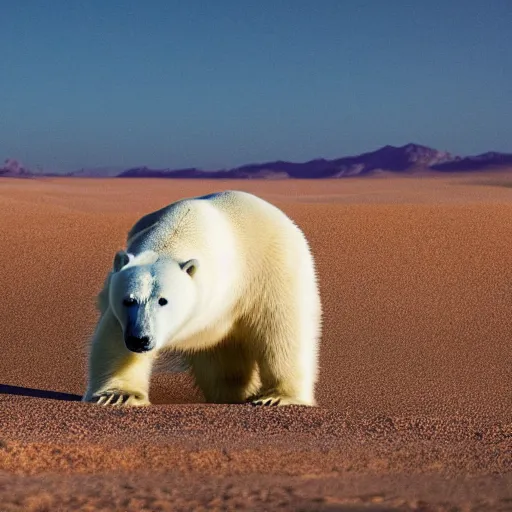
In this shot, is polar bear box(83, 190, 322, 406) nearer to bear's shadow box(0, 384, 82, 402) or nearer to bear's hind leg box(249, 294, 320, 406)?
bear's hind leg box(249, 294, 320, 406)

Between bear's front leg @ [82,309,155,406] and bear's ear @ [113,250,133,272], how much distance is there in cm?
43

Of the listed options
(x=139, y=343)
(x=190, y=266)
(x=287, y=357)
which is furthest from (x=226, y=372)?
(x=139, y=343)

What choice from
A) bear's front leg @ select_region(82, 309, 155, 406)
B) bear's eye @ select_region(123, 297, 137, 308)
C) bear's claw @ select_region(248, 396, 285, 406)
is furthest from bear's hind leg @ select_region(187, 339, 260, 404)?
bear's eye @ select_region(123, 297, 137, 308)

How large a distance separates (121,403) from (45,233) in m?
7.69

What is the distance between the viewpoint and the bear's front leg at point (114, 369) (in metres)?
4.52

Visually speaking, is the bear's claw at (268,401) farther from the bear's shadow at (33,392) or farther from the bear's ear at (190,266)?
the bear's shadow at (33,392)

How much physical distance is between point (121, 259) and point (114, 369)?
0.75m

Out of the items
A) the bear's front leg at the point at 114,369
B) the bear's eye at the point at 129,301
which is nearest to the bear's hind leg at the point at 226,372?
the bear's front leg at the point at 114,369

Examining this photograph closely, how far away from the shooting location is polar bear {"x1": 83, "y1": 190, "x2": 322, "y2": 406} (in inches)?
157

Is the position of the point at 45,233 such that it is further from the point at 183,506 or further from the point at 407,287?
the point at 183,506

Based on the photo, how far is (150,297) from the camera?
3893 mm

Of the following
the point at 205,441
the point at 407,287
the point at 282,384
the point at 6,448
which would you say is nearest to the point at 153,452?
the point at 205,441

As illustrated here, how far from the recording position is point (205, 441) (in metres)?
3.38

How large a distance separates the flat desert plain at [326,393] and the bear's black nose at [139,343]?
0.29 metres
